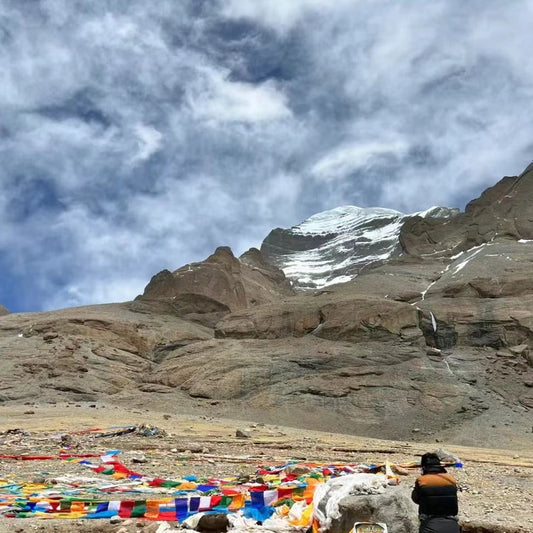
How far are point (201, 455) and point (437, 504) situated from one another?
14.7 m

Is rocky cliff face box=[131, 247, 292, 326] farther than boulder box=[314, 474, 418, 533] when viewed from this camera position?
Yes

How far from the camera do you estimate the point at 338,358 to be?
50.1 meters

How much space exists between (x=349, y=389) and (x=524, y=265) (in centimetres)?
3770

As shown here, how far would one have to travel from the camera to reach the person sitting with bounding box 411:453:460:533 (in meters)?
5.82

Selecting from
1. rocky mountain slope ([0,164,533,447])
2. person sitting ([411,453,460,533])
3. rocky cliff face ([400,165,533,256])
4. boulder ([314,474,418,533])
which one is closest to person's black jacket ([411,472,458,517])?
person sitting ([411,453,460,533])

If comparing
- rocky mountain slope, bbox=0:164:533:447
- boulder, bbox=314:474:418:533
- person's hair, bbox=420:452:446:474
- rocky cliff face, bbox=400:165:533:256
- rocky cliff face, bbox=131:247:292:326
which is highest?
rocky cliff face, bbox=400:165:533:256

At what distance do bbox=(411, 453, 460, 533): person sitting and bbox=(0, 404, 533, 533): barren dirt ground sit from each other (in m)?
2.52

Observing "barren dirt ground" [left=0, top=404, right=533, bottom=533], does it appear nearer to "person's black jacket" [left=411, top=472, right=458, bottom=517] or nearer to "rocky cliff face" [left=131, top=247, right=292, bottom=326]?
"person's black jacket" [left=411, top=472, right=458, bottom=517]

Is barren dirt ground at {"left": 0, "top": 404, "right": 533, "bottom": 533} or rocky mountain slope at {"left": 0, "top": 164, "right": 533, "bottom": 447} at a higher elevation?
rocky mountain slope at {"left": 0, "top": 164, "right": 533, "bottom": 447}

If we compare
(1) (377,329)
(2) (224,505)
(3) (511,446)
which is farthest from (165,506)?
(1) (377,329)

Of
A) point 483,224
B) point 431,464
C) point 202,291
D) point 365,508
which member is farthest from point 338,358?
point 483,224

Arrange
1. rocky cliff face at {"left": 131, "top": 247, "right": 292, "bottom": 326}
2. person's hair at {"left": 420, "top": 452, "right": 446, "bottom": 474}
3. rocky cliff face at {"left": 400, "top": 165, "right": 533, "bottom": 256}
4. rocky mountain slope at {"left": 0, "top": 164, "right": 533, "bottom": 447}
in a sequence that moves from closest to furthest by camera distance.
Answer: person's hair at {"left": 420, "top": 452, "right": 446, "bottom": 474}
rocky mountain slope at {"left": 0, "top": 164, "right": 533, "bottom": 447}
rocky cliff face at {"left": 131, "top": 247, "right": 292, "bottom": 326}
rocky cliff face at {"left": 400, "top": 165, "right": 533, "bottom": 256}

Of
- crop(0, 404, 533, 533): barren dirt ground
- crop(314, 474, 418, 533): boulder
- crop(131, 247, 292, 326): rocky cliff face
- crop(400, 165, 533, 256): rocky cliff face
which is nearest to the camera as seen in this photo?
crop(314, 474, 418, 533): boulder

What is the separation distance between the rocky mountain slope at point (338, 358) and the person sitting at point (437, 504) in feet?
106
